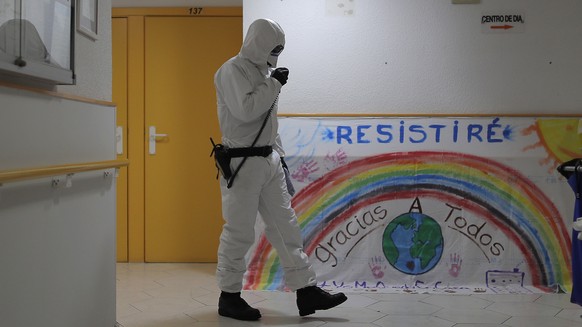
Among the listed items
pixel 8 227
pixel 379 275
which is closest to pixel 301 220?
pixel 379 275

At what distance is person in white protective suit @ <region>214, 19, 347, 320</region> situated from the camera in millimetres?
2541

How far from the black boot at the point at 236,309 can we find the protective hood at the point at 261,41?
3.67ft

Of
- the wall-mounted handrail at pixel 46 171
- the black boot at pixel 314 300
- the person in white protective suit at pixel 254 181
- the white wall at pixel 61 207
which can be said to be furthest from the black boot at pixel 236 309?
the wall-mounted handrail at pixel 46 171

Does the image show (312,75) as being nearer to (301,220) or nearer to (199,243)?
(301,220)

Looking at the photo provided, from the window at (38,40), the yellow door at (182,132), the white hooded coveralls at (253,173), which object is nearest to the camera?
the window at (38,40)

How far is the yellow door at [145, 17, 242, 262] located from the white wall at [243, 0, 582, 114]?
0.76 m

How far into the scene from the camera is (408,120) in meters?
3.27

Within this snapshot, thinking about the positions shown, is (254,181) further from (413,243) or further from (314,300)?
(413,243)

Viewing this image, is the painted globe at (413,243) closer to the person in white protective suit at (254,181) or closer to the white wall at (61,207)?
the person in white protective suit at (254,181)

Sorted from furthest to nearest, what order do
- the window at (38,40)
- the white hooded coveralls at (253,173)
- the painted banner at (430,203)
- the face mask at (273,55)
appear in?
the painted banner at (430,203)
the face mask at (273,55)
the white hooded coveralls at (253,173)
the window at (38,40)

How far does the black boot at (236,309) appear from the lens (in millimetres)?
2604

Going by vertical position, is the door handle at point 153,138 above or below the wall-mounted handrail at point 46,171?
above

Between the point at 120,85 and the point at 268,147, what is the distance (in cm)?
184

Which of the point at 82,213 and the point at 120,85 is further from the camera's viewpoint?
Answer: the point at 120,85
